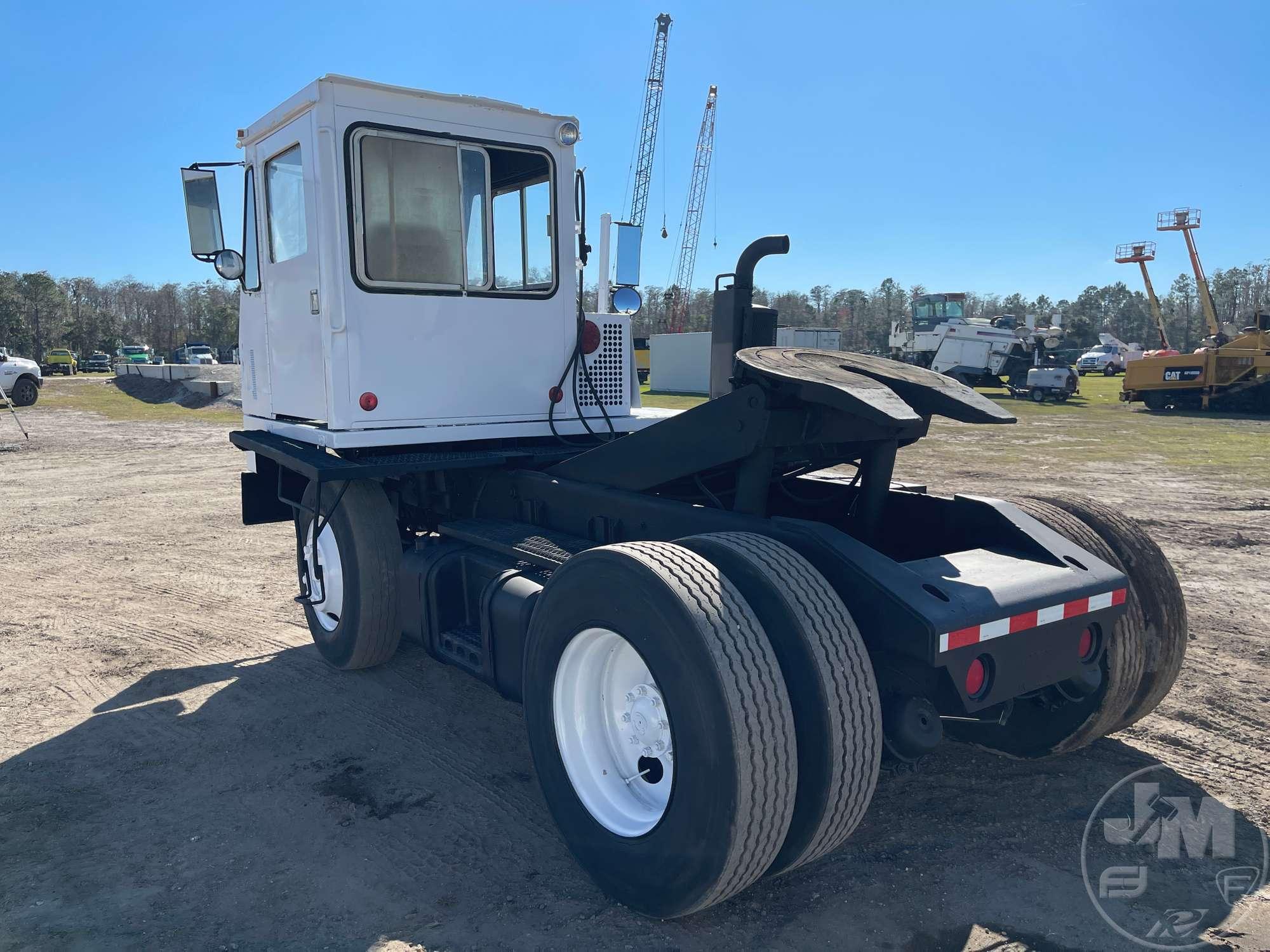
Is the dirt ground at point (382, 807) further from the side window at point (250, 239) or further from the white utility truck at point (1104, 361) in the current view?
the white utility truck at point (1104, 361)

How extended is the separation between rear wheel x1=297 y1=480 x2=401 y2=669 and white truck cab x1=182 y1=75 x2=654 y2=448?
0.46 m

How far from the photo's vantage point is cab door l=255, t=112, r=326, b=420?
4.68 m

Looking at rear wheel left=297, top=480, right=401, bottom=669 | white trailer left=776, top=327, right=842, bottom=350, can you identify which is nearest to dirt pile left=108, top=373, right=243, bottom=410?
white trailer left=776, top=327, right=842, bottom=350

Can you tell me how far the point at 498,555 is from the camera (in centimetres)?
452

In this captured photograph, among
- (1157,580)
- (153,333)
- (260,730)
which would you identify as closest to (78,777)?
(260,730)

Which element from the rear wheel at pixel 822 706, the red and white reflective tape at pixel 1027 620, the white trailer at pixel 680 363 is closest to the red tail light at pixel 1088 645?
the red and white reflective tape at pixel 1027 620

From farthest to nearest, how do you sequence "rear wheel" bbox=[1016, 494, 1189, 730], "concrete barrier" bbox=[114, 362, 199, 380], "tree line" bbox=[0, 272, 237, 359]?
1. "tree line" bbox=[0, 272, 237, 359]
2. "concrete barrier" bbox=[114, 362, 199, 380]
3. "rear wheel" bbox=[1016, 494, 1189, 730]

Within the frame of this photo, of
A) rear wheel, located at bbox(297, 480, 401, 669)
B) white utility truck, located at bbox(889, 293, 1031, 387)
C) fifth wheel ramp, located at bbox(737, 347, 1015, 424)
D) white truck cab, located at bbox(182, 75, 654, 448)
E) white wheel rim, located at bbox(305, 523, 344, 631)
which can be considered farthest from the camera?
white utility truck, located at bbox(889, 293, 1031, 387)

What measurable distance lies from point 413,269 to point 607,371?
51.9 inches

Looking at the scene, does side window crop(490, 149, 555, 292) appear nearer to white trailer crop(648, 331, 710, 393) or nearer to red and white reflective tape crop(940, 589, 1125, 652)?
red and white reflective tape crop(940, 589, 1125, 652)

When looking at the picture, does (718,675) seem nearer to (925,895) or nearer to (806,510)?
(925,895)

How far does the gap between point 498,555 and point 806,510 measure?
157cm

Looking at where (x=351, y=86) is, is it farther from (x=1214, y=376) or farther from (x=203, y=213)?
(x=1214, y=376)

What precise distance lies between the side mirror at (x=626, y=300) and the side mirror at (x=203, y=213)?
96.9 inches
